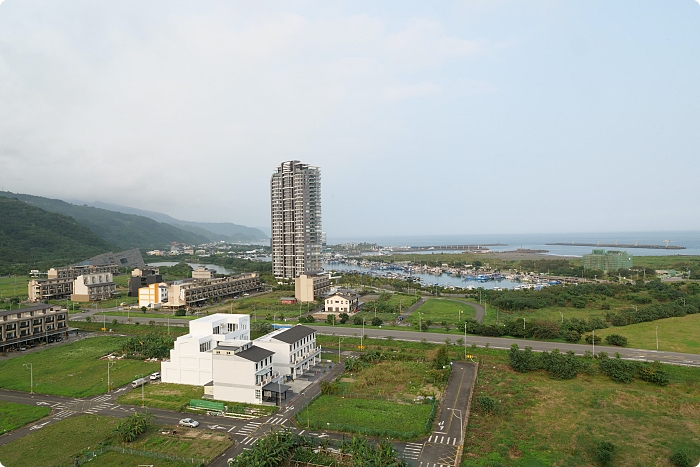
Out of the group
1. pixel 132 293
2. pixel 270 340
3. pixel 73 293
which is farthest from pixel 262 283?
pixel 270 340

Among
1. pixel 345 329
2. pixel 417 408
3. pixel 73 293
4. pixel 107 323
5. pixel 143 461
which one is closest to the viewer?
pixel 143 461

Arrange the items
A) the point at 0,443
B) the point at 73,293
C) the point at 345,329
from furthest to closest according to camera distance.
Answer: the point at 73,293 < the point at 345,329 < the point at 0,443

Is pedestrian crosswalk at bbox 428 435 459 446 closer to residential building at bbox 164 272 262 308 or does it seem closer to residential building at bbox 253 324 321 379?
residential building at bbox 253 324 321 379

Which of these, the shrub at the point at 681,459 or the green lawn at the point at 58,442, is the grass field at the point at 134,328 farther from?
the shrub at the point at 681,459

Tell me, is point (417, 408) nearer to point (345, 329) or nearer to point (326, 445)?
point (326, 445)

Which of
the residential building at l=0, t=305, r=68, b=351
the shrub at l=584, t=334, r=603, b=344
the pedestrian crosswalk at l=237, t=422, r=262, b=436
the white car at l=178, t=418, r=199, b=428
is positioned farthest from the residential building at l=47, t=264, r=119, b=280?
the shrub at l=584, t=334, r=603, b=344

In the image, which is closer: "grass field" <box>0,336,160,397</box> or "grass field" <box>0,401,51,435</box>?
"grass field" <box>0,401,51,435</box>
